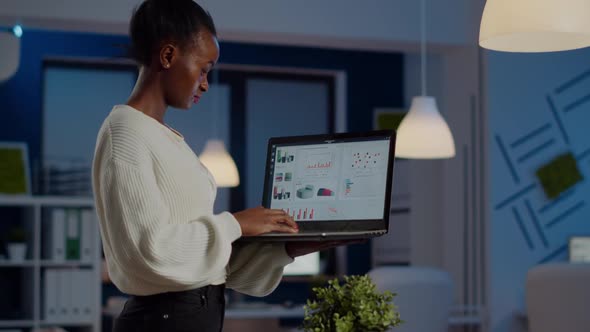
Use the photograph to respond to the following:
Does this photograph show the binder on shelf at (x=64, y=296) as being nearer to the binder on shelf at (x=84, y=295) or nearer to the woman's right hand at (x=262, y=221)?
the binder on shelf at (x=84, y=295)

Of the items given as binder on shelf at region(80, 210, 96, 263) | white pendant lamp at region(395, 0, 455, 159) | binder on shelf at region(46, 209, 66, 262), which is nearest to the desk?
binder on shelf at region(80, 210, 96, 263)

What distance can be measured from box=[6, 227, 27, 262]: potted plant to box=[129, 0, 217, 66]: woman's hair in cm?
414

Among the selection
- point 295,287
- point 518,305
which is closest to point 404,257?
point 295,287

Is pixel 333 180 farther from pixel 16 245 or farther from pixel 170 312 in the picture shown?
pixel 16 245

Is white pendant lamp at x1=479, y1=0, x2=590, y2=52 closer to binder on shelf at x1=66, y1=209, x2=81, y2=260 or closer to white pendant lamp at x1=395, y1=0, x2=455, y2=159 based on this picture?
white pendant lamp at x1=395, y1=0, x2=455, y2=159

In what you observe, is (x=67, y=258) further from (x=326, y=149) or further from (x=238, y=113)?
(x=326, y=149)

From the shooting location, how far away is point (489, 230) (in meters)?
5.55

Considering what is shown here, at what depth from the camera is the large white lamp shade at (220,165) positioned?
6.32m

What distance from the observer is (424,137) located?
4617 mm

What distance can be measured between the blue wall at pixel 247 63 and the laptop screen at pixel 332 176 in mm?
4956

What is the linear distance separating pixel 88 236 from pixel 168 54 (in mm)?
4249

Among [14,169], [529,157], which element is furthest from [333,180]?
[14,169]

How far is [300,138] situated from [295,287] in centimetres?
576

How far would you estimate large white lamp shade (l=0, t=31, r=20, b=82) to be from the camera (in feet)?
17.1
